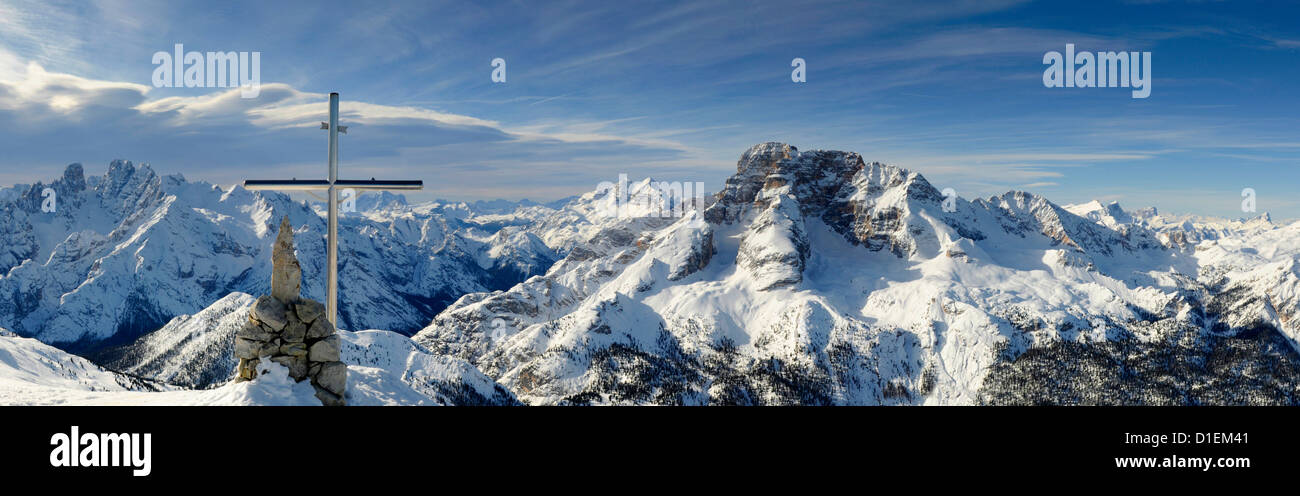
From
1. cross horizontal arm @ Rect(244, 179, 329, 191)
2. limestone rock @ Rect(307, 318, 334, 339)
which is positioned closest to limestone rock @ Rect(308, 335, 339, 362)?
limestone rock @ Rect(307, 318, 334, 339)

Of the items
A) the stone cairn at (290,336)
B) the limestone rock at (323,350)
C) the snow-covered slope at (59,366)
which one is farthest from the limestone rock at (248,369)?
the snow-covered slope at (59,366)

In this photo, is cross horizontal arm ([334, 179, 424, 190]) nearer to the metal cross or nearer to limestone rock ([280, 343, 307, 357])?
the metal cross

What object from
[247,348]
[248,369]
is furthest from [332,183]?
[248,369]

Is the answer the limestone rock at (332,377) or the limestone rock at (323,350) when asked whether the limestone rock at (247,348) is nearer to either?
the limestone rock at (323,350)
